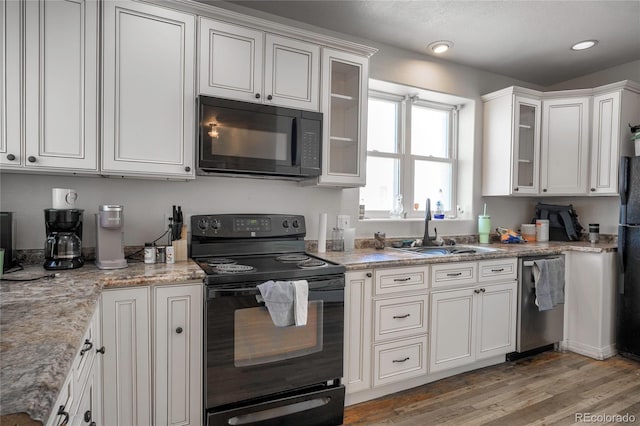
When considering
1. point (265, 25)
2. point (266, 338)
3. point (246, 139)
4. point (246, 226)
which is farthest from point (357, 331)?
point (265, 25)

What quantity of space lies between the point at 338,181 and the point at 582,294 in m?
2.36

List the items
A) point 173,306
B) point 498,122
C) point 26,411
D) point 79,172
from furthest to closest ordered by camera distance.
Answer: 1. point 498,122
2. point 79,172
3. point 173,306
4. point 26,411

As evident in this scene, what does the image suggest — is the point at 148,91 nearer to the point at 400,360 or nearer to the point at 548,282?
the point at 400,360

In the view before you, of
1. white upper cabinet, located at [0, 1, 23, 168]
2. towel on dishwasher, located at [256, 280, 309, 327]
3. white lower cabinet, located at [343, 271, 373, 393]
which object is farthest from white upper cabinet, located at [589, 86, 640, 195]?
white upper cabinet, located at [0, 1, 23, 168]

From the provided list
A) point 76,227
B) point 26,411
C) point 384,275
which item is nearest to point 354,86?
point 384,275

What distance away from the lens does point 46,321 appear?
3.33 feet

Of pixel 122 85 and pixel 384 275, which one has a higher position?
pixel 122 85

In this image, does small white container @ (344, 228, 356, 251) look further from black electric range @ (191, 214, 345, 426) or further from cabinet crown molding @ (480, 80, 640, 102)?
cabinet crown molding @ (480, 80, 640, 102)

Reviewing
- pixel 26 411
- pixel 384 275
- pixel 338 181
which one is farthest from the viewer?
pixel 338 181

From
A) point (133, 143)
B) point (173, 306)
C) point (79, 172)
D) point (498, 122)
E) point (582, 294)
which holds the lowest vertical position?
point (582, 294)

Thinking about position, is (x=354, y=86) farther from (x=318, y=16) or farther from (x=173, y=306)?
(x=173, y=306)

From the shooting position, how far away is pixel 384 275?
88.4 inches

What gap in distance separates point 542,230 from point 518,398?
1836 millimetres

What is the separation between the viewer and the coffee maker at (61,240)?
5.70 feet
